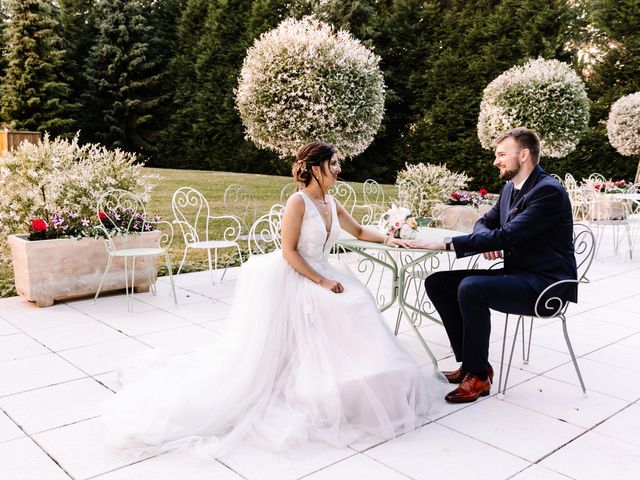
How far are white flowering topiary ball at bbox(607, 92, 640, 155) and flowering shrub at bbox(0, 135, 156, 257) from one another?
34.6ft

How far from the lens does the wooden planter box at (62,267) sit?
182 inches

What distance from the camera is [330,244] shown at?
10.4 feet

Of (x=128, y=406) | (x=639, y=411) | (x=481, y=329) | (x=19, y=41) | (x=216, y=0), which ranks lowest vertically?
(x=639, y=411)

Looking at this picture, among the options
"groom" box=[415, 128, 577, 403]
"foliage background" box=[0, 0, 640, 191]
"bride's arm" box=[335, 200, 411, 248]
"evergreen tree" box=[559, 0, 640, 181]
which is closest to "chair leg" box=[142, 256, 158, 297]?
"bride's arm" box=[335, 200, 411, 248]

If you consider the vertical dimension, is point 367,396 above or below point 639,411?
above

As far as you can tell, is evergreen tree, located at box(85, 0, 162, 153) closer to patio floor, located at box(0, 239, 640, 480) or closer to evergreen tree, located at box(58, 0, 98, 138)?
evergreen tree, located at box(58, 0, 98, 138)

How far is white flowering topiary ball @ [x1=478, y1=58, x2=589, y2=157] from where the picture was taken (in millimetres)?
11195

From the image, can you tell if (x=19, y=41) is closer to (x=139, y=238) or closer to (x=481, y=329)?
(x=139, y=238)

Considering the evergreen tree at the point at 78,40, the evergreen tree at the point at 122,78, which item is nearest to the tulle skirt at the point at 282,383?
the evergreen tree at the point at 122,78

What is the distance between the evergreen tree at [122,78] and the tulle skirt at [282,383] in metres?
16.6

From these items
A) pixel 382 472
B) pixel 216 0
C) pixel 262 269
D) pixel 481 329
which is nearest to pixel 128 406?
pixel 262 269

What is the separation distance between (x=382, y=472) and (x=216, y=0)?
1769 cm

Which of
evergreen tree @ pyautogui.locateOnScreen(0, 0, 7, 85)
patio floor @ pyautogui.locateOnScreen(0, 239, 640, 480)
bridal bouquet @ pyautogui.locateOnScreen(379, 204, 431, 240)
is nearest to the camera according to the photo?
patio floor @ pyautogui.locateOnScreen(0, 239, 640, 480)

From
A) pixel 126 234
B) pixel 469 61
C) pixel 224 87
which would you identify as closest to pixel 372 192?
pixel 126 234
